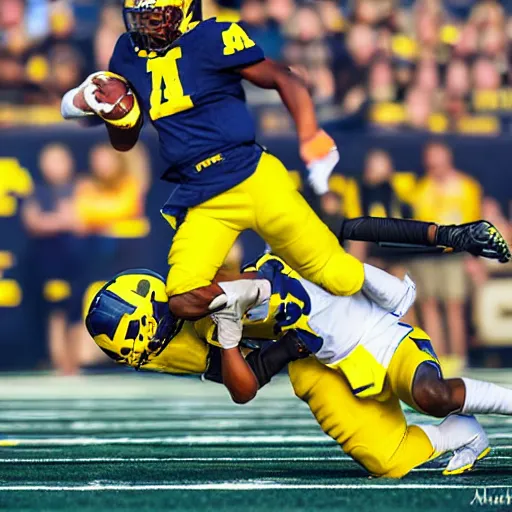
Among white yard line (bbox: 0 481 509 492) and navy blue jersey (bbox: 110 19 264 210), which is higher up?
navy blue jersey (bbox: 110 19 264 210)

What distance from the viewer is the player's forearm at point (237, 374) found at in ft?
15.1

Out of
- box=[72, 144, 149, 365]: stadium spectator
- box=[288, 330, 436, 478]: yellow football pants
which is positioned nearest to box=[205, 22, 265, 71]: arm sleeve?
box=[288, 330, 436, 478]: yellow football pants

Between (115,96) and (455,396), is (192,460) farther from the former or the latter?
(115,96)

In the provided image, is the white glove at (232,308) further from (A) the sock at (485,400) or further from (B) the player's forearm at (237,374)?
(A) the sock at (485,400)

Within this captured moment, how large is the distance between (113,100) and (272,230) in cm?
76

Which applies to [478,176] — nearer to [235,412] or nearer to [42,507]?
[235,412]

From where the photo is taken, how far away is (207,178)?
188 inches

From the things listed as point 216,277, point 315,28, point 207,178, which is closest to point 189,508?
point 216,277

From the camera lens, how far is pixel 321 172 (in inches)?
176

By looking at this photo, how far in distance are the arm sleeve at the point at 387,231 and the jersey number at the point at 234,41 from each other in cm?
79

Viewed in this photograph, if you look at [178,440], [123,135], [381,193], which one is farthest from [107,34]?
[123,135]

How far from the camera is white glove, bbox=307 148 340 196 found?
445cm

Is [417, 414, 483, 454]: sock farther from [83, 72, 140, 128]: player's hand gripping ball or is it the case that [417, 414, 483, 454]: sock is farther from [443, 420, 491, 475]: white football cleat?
[83, 72, 140, 128]: player's hand gripping ball

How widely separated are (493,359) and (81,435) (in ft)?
14.2
